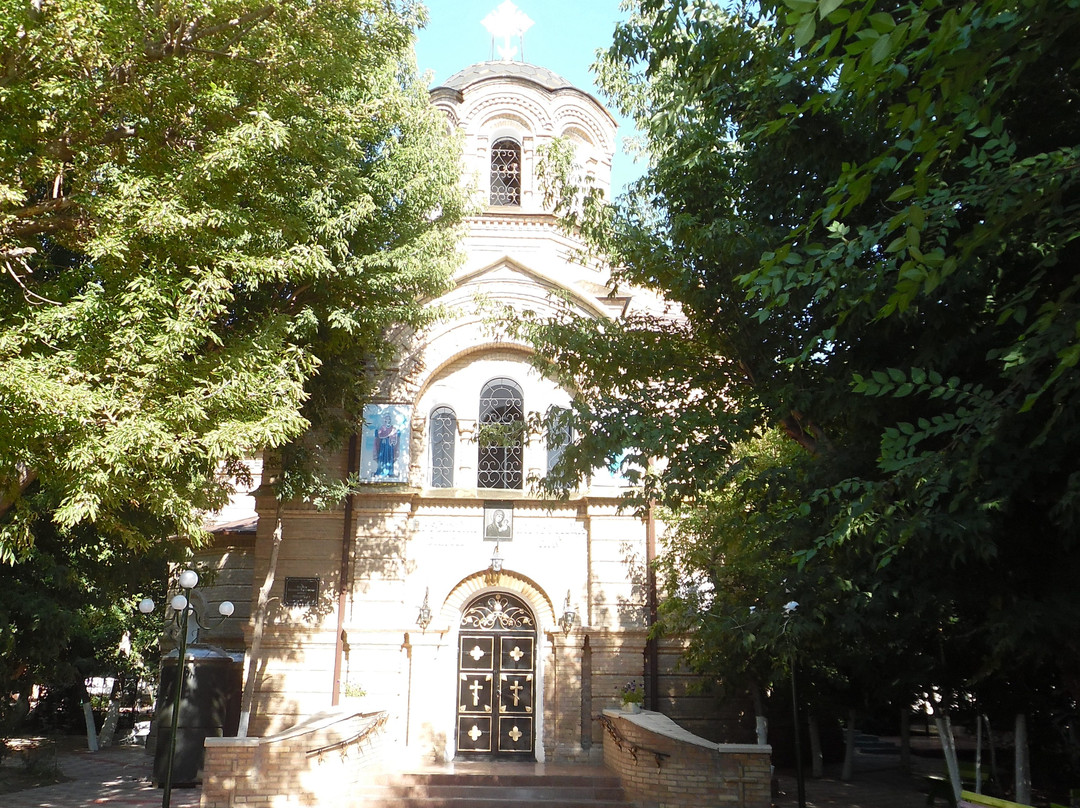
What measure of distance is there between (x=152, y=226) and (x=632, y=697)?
397 inches

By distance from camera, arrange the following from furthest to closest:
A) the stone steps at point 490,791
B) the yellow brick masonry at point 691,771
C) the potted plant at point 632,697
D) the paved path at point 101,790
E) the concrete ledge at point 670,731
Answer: the potted plant at point 632,697, the paved path at point 101,790, the stone steps at point 490,791, the concrete ledge at point 670,731, the yellow brick masonry at point 691,771

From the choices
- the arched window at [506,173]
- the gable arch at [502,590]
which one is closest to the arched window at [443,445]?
the gable arch at [502,590]

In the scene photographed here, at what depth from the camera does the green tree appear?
8.81 meters

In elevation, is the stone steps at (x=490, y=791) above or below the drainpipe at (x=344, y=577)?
below

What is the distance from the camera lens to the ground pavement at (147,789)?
13.0 m

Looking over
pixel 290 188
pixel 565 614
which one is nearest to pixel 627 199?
pixel 290 188

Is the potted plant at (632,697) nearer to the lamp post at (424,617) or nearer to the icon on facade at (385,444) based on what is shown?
the lamp post at (424,617)

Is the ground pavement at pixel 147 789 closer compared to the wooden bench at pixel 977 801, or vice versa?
the wooden bench at pixel 977 801

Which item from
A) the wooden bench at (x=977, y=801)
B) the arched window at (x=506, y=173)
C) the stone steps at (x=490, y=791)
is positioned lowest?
the stone steps at (x=490, y=791)

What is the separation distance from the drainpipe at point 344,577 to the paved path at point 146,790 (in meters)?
2.67

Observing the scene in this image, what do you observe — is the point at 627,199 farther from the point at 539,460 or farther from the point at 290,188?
the point at 539,460

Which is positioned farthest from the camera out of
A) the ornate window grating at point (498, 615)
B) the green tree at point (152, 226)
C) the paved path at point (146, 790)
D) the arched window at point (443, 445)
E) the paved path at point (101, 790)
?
the arched window at point (443, 445)

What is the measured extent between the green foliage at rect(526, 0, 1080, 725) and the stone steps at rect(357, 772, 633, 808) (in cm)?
286

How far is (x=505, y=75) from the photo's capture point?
20.2 metres
